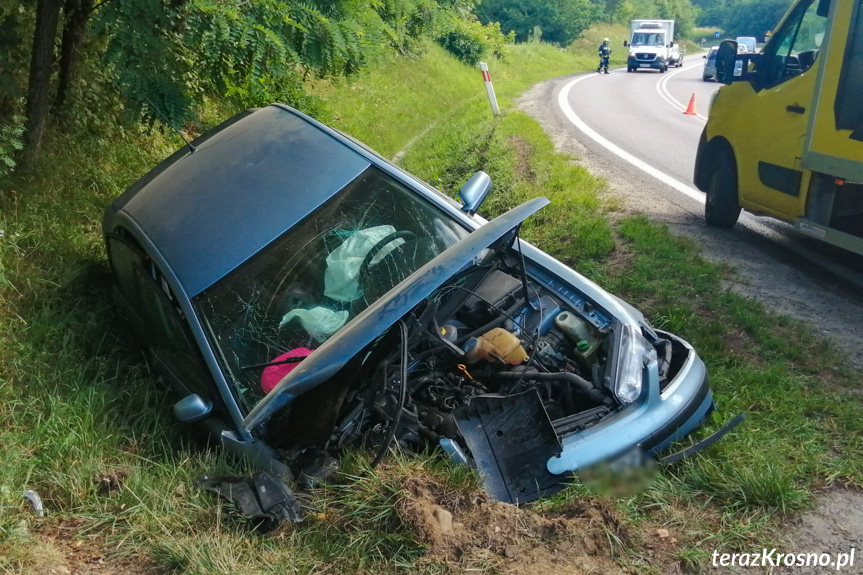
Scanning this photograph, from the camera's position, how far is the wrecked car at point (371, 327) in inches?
136

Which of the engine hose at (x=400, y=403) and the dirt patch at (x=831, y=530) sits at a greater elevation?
the engine hose at (x=400, y=403)

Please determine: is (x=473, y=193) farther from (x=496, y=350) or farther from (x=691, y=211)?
(x=691, y=211)

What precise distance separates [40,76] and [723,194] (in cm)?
603

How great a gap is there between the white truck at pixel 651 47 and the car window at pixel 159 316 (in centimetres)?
3785

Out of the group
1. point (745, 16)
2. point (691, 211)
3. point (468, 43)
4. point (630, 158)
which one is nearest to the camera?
point (691, 211)

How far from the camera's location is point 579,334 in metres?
3.99

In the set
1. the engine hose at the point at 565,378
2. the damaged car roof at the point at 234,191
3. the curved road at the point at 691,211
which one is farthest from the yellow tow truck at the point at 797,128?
the damaged car roof at the point at 234,191

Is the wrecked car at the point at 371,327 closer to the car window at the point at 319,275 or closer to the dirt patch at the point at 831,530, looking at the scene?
the car window at the point at 319,275

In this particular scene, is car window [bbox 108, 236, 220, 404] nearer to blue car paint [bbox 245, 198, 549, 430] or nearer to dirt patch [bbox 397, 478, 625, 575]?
blue car paint [bbox 245, 198, 549, 430]

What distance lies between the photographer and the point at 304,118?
5.06 metres

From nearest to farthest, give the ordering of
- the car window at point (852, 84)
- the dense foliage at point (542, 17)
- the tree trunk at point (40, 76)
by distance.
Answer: the car window at point (852, 84)
the tree trunk at point (40, 76)
the dense foliage at point (542, 17)

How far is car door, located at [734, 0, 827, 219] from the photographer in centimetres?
613

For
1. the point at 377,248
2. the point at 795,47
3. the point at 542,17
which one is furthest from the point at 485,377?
the point at 542,17

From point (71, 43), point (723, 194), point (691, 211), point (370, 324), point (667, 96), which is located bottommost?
point (667, 96)
